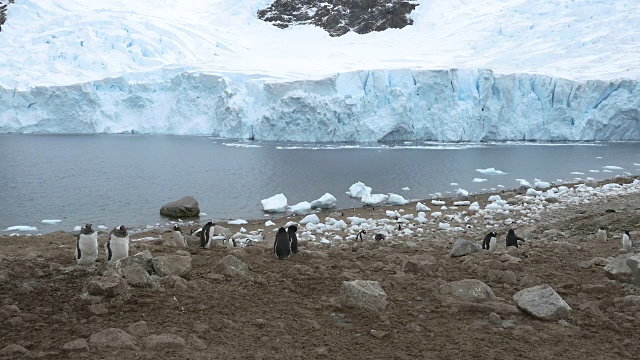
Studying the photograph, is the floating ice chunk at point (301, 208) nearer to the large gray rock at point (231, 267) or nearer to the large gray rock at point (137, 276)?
the large gray rock at point (231, 267)

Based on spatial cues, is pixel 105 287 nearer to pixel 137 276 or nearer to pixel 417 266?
pixel 137 276

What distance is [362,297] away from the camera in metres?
4.67

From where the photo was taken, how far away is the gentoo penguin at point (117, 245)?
555 cm

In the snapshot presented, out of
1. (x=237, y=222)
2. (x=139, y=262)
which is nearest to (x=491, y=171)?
(x=237, y=222)

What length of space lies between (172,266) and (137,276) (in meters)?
0.54

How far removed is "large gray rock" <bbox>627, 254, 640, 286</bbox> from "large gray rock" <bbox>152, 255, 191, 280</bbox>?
4.20 metres

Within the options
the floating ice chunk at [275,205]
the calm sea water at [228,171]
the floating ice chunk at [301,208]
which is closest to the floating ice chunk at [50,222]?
the calm sea water at [228,171]

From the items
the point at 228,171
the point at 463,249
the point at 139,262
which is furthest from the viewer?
the point at 228,171

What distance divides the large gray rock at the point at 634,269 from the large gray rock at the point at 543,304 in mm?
1151

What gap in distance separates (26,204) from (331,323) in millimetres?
16659

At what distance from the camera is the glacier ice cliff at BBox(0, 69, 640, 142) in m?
39.3

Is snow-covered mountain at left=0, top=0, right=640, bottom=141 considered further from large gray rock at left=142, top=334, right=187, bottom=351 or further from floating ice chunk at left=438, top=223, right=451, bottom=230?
large gray rock at left=142, top=334, right=187, bottom=351

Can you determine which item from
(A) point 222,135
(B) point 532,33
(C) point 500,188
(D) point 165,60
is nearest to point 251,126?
(A) point 222,135

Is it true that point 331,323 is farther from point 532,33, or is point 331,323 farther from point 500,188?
point 532,33
